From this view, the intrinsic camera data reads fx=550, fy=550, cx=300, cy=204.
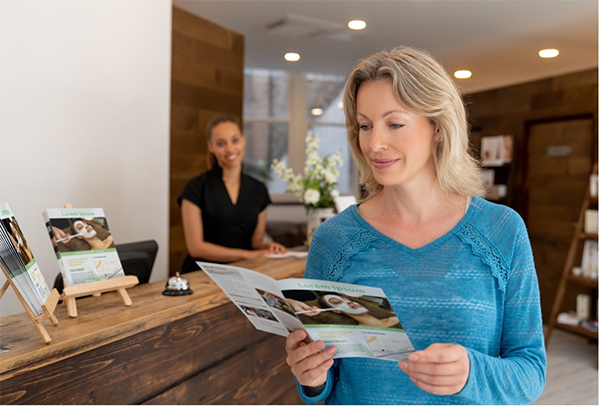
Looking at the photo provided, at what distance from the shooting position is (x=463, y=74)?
6.46m

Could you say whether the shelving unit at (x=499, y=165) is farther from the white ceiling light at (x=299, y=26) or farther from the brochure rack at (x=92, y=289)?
the brochure rack at (x=92, y=289)

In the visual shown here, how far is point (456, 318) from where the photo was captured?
4.12ft

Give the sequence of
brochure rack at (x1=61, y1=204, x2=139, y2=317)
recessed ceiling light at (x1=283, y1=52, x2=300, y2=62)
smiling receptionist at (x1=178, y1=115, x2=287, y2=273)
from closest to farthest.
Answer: brochure rack at (x1=61, y1=204, x2=139, y2=317)
smiling receptionist at (x1=178, y1=115, x2=287, y2=273)
recessed ceiling light at (x1=283, y1=52, x2=300, y2=62)

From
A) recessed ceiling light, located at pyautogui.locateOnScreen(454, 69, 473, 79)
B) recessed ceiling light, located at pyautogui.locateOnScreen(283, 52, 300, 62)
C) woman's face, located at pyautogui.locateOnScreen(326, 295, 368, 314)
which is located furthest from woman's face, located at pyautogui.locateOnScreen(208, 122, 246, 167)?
recessed ceiling light, located at pyautogui.locateOnScreen(454, 69, 473, 79)

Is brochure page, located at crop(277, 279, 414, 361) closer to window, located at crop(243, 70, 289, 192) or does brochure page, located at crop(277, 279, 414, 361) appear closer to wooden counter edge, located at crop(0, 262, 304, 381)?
wooden counter edge, located at crop(0, 262, 304, 381)

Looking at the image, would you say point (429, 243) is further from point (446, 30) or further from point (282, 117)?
point (282, 117)

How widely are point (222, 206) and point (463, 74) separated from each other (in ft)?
14.3

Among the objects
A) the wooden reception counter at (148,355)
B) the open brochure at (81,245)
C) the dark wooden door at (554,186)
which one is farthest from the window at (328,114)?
the open brochure at (81,245)

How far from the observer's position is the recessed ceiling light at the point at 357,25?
462cm

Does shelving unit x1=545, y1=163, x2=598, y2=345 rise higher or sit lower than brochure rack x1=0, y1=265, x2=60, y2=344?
lower

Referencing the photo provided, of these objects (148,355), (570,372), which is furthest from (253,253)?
(570,372)

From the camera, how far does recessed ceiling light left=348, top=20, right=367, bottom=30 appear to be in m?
4.62

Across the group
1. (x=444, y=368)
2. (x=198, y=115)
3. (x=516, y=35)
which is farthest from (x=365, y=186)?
(x=516, y=35)

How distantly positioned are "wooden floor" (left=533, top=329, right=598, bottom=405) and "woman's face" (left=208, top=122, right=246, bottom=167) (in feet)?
9.70
